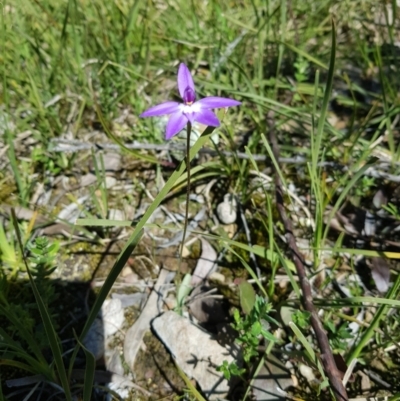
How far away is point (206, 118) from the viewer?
127cm

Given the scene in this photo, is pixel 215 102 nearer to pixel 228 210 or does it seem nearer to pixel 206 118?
pixel 206 118

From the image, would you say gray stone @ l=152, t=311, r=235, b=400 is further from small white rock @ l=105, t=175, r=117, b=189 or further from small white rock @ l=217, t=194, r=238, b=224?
small white rock @ l=105, t=175, r=117, b=189

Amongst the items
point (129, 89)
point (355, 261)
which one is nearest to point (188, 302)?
point (355, 261)

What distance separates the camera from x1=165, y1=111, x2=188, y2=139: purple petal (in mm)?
1247

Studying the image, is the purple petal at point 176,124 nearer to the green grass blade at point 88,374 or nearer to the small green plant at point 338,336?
the green grass blade at point 88,374

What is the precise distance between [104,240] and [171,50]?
141 centimetres

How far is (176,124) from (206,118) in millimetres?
91

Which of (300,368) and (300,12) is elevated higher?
(300,12)

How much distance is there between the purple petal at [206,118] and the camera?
48.4 inches

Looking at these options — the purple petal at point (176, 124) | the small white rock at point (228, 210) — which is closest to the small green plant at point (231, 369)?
the small white rock at point (228, 210)

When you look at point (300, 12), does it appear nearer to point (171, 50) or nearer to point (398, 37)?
point (398, 37)

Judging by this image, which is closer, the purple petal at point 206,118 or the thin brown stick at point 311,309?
the purple petal at point 206,118

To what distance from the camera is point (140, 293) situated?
6.70ft

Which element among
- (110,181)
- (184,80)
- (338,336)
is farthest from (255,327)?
(110,181)
